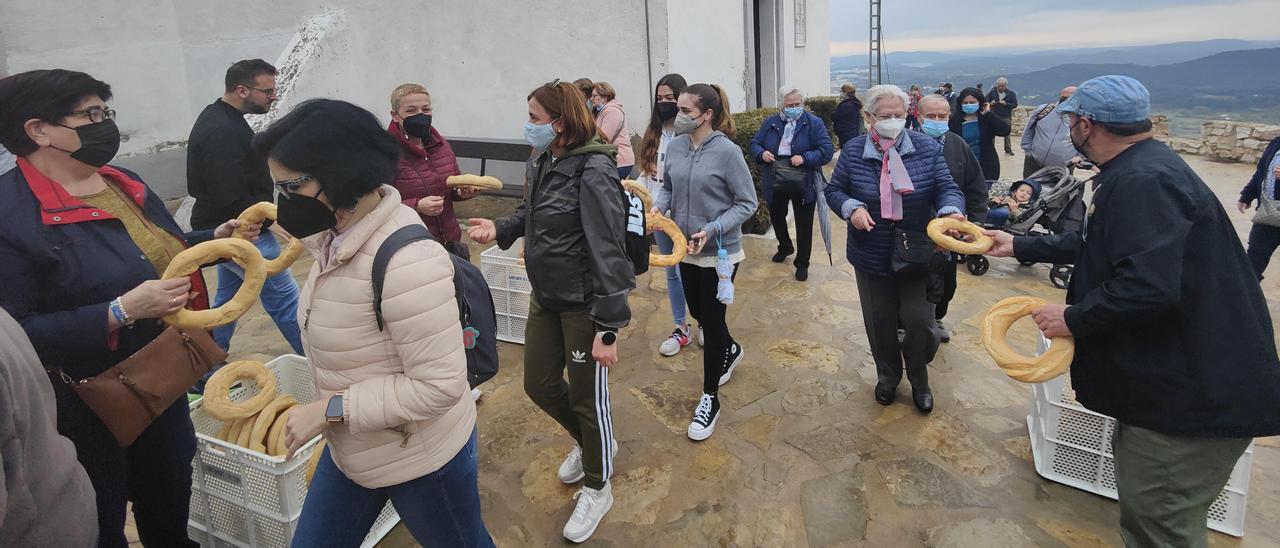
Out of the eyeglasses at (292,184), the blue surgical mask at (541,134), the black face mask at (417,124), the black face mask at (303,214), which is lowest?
the black face mask at (303,214)

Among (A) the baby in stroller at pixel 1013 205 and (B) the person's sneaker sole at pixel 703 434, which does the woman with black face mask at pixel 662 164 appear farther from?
(A) the baby in stroller at pixel 1013 205

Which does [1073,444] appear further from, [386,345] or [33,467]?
[33,467]

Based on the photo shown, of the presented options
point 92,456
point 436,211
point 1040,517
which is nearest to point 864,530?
point 1040,517

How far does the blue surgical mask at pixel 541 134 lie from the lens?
9.45 ft

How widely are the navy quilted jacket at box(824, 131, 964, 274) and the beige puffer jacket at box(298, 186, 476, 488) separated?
259 centimetres

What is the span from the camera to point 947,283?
482cm

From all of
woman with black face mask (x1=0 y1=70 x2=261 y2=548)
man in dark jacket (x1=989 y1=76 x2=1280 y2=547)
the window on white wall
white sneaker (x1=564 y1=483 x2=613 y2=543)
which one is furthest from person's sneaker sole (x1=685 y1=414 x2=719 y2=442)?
the window on white wall

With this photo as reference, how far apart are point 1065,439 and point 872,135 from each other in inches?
71.5

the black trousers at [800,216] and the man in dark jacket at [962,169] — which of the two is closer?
the man in dark jacket at [962,169]

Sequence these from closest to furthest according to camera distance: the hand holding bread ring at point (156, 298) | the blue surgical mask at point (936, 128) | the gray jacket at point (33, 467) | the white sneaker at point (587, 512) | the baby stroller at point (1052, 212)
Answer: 1. the gray jacket at point (33, 467)
2. the hand holding bread ring at point (156, 298)
3. the white sneaker at point (587, 512)
4. the blue surgical mask at point (936, 128)
5. the baby stroller at point (1052, 212)

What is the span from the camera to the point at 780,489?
351 centimetres

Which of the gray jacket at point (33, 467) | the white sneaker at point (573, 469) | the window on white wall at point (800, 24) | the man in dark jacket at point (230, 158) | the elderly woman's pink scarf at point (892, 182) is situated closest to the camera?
the gray jacket at point (33, 467)

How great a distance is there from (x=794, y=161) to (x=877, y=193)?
258 cm

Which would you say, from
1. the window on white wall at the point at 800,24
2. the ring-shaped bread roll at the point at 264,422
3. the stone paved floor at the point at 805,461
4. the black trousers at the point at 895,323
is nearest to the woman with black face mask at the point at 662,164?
the stone paved floor at the point at 805,461
